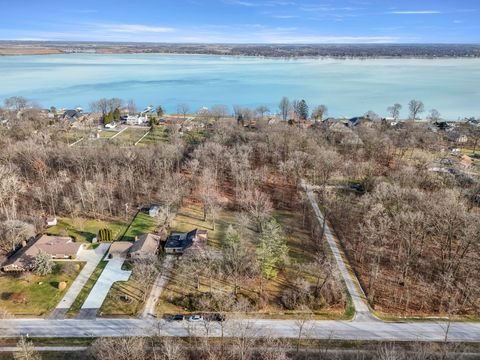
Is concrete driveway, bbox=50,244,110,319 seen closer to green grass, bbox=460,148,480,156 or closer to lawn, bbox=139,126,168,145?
lawn, bbox=139,126,168,145

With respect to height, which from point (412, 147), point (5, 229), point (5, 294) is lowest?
point (5, 294)

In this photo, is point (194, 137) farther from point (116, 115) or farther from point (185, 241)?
point (185, 241)

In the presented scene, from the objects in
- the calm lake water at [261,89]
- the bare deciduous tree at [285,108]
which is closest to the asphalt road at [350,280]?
the bare deciduous tree at [285,108]

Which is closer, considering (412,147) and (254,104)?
(412,147)

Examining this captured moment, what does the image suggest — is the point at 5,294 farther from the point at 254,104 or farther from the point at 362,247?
the point at 254,104

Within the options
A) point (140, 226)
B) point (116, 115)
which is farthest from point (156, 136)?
point (140, 226)

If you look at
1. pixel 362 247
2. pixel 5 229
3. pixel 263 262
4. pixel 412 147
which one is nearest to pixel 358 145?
pixel 412 147
